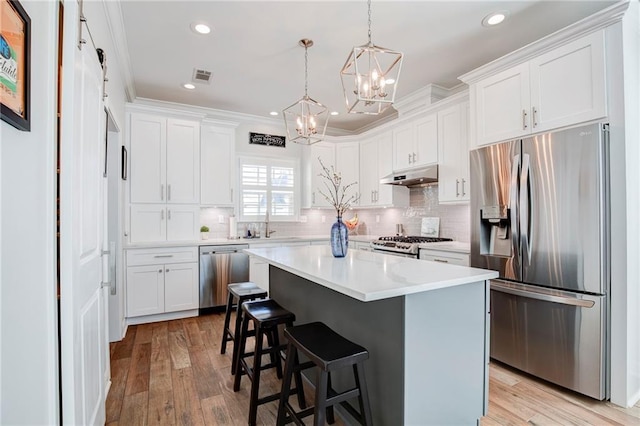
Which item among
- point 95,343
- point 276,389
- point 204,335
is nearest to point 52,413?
point 95,343

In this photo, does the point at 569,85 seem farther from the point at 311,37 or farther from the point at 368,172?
the point at 368,172

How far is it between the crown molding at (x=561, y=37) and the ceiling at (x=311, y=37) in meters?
0.33

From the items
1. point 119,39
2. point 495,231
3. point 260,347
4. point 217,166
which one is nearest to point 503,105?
point 495,231

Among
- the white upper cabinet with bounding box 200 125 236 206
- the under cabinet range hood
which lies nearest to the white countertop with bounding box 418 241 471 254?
the under cabinet range hood

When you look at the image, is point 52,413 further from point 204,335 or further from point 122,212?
point 122,212

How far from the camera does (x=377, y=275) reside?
1.70 meters

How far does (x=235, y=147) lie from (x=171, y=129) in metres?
1.01

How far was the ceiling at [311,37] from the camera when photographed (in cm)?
251

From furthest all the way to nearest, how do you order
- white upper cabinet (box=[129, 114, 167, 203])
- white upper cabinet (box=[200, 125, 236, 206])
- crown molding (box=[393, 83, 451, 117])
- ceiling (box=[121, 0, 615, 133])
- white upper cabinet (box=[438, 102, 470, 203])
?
white upper cabinet (box=[200, 125, 236, 206]) < crown molding (box=[393, 83, 451, 117]) < white upper cabinet (box=[129, 114, 167, 203]) < white upper cabinet (box=[438, 102, 470, 203]) < ceiling (box=[121, 0, 615, 133])

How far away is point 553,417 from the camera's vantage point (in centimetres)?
203

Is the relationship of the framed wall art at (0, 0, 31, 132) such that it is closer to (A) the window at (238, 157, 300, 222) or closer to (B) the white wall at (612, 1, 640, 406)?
(B) the white wall at (612, 1, 640, 406)

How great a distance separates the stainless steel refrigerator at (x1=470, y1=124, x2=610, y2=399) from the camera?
7.04 ft

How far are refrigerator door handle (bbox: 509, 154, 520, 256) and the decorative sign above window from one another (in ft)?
12.0

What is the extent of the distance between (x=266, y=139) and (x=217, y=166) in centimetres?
105
